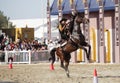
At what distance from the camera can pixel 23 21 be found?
383 feet

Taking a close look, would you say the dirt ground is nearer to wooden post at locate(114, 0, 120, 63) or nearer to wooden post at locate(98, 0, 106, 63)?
wooden post at locate(114, 0, 120, 63)

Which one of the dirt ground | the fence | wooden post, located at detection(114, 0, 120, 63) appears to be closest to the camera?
the dirt ground

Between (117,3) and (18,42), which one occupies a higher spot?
(117,3)

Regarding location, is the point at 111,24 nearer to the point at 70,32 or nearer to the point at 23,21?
the point at 70,32

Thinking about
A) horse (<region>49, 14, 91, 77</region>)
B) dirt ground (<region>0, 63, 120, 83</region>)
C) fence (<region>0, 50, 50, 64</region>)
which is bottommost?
fence (<region>0, 50, 50, 64</region>)

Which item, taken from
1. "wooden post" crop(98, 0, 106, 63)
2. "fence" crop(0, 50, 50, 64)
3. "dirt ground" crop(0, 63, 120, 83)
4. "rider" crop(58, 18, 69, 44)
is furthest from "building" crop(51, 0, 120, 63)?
"rider" crop(58, 18, 69, 44)

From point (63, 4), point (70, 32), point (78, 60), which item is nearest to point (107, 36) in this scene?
point (78, 60)

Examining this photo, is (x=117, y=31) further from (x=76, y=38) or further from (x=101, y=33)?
(x=76, y=38)

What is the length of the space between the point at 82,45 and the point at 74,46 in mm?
435

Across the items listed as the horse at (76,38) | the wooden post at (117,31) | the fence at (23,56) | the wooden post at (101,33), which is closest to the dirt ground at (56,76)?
the horse at (76,38)

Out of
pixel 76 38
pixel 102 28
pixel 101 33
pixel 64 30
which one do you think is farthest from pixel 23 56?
pixel 76 38

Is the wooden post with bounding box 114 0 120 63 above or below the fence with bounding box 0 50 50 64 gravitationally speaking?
above

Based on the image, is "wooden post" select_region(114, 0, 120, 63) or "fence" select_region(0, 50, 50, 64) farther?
"fence" select_region(0, 50, 50, 64)

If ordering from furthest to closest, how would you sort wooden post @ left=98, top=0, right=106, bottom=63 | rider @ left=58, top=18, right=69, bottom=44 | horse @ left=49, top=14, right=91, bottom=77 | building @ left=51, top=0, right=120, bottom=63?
wooden post @ left=98, top=0, right=106, bottom=63, building @ left=51, top=0, right=120, bottom=63, rider @ left=58, top=18, right=69, bottom=44, horse @ left=49, top=14, right=91, bottom=77
